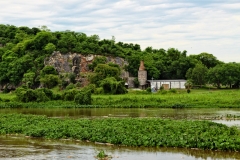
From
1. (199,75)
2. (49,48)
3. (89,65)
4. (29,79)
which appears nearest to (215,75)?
(199,75)

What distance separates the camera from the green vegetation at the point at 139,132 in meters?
24.7

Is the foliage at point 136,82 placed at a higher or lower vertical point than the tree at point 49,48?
lower

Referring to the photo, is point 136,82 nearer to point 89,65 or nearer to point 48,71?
point 89,65

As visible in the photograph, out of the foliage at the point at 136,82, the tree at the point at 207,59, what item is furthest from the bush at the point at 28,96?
the tree at the point at 207,59

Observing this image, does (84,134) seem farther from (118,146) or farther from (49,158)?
(49,158)

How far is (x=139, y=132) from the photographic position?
92.4 ft

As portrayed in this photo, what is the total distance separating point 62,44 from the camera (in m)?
107

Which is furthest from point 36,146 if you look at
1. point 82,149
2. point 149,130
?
point 149,130

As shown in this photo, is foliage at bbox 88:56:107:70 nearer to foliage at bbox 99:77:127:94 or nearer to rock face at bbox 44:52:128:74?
rock face at bbox 44:52:128:74

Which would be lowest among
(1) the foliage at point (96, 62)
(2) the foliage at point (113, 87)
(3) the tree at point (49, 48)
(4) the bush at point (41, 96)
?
(4) the bush at point (41, 96)

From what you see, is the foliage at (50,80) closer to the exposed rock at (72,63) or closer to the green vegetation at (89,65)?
the green vegetation at (89,65)

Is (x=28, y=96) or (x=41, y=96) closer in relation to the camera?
(x=41, y=96)

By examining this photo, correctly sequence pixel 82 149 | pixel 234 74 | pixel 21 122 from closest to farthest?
pixel 82 149 < pixel 21 122 < pixel 234 74

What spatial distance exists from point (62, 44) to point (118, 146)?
8350 centimetres
